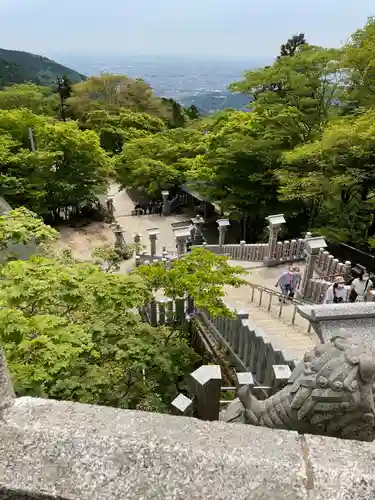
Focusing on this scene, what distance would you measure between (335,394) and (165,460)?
163 centimetres

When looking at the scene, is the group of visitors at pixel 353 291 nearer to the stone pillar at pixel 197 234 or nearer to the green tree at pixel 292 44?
the stone pillar at pixel 197 234

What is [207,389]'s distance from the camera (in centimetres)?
423

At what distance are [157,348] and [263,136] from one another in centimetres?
1239

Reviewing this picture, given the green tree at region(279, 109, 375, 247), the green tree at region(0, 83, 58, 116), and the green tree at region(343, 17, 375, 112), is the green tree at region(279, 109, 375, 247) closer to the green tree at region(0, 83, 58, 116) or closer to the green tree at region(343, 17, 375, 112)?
the green tree at region(343, 17, 375, 112)

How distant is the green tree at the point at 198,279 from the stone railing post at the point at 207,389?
2.20 metres

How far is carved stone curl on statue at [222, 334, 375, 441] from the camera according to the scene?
254cm

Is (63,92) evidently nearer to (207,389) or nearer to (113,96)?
(113,96)

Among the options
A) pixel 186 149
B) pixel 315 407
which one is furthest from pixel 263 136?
pixel 315 407

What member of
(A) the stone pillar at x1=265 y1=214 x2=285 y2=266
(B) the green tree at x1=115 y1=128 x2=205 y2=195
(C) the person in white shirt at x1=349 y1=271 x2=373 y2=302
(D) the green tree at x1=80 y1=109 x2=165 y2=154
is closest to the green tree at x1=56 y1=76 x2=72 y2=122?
(D) the green tree at x1=80 y1=109 x2=165 y2=154

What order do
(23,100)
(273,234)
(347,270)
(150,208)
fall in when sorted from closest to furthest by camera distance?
(347,270), (273,234), (150,208), (23,100)

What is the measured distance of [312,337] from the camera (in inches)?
309

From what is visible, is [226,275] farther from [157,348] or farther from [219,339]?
[157,348]

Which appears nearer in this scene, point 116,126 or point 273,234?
point 273,234

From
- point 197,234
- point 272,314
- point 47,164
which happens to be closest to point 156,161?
point 47,164
